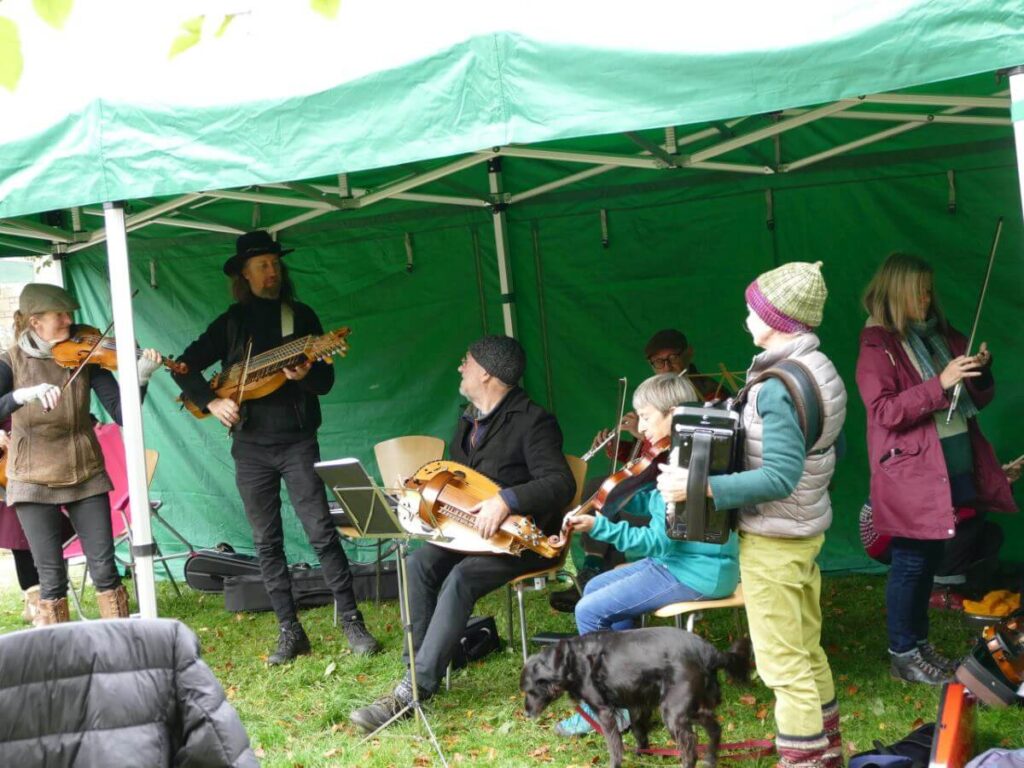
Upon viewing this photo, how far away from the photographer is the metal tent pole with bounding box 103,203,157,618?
13.9 ft

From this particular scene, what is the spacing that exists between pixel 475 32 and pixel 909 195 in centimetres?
315

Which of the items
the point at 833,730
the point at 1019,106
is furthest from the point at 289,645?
the point at 1019,106

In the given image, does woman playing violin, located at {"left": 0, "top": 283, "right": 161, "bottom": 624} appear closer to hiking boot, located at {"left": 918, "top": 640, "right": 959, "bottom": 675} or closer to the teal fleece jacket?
the teal fleece jacket

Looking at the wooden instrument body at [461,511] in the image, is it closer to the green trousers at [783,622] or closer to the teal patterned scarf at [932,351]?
the green trousers at [783,622]

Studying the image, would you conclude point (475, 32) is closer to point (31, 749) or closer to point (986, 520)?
point (31, 749)

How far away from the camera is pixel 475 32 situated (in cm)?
362

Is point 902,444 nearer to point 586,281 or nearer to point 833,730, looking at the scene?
point 833,730

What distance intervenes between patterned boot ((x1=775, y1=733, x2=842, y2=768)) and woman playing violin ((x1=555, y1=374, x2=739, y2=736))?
2.23 feet

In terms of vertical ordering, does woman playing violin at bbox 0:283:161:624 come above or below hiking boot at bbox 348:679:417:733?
above

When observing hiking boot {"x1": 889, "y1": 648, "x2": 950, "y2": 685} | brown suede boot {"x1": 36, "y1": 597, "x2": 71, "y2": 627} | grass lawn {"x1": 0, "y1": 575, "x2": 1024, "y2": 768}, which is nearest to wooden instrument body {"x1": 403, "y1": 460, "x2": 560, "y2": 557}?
grass lawn {"x1": 0, "y1": 575, "x2": 1024, "y2": 768}

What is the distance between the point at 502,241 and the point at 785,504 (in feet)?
11.8

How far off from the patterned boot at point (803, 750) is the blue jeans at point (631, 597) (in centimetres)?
70

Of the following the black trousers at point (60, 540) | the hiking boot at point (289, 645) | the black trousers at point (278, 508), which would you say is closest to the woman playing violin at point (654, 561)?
the black trousers at point (278, 508)

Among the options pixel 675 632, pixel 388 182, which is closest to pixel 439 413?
pixel 388 182
